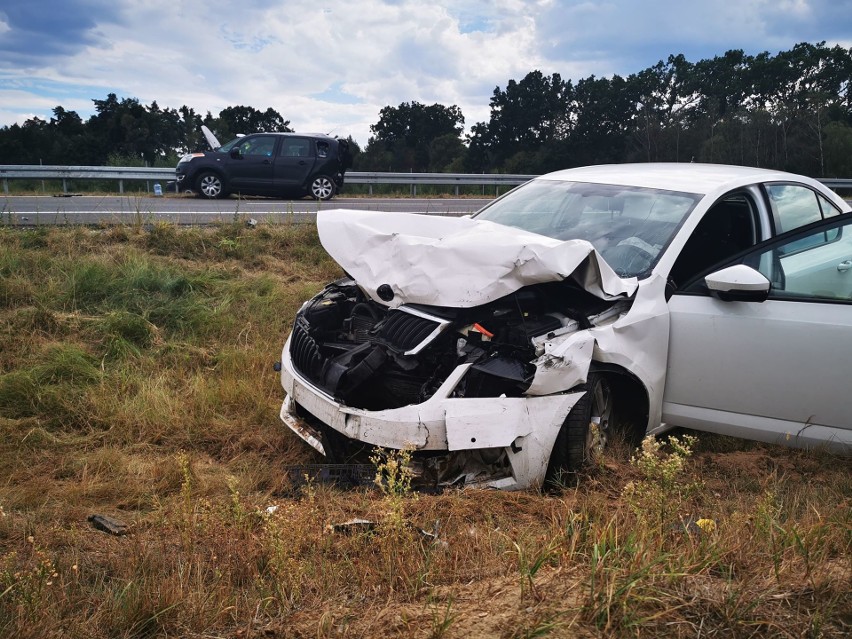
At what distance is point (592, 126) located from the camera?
33031 mm

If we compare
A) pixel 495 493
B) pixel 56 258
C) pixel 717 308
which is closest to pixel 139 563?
pixel 495 493

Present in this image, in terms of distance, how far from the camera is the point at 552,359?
11.6 feet

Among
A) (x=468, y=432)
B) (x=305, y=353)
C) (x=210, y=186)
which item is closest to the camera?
Result: (x=468, y=432)

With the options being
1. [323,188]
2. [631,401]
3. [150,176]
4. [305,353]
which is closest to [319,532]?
[305,353]

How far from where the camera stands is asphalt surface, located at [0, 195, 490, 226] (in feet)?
30.2

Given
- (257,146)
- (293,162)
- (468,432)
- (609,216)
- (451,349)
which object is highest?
(257,146)

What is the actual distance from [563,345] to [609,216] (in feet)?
4.82

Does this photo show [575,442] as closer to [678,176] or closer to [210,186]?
[678,176]

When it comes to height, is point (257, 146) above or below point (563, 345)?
above

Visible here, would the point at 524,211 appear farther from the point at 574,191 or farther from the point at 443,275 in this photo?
the point at 443,275

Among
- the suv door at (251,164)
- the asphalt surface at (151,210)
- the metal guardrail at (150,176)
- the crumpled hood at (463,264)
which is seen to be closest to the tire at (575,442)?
the crumpled hood at (463,264)

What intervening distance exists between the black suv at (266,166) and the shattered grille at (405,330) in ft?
42.7

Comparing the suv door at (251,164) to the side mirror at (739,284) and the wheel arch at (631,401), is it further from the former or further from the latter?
the side mirror at (739,284)

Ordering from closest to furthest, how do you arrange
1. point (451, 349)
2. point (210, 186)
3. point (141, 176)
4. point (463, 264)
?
1. point (451, 349)
2. point (463, 264)
3. point (210, 186)
4. point (141, 176)
